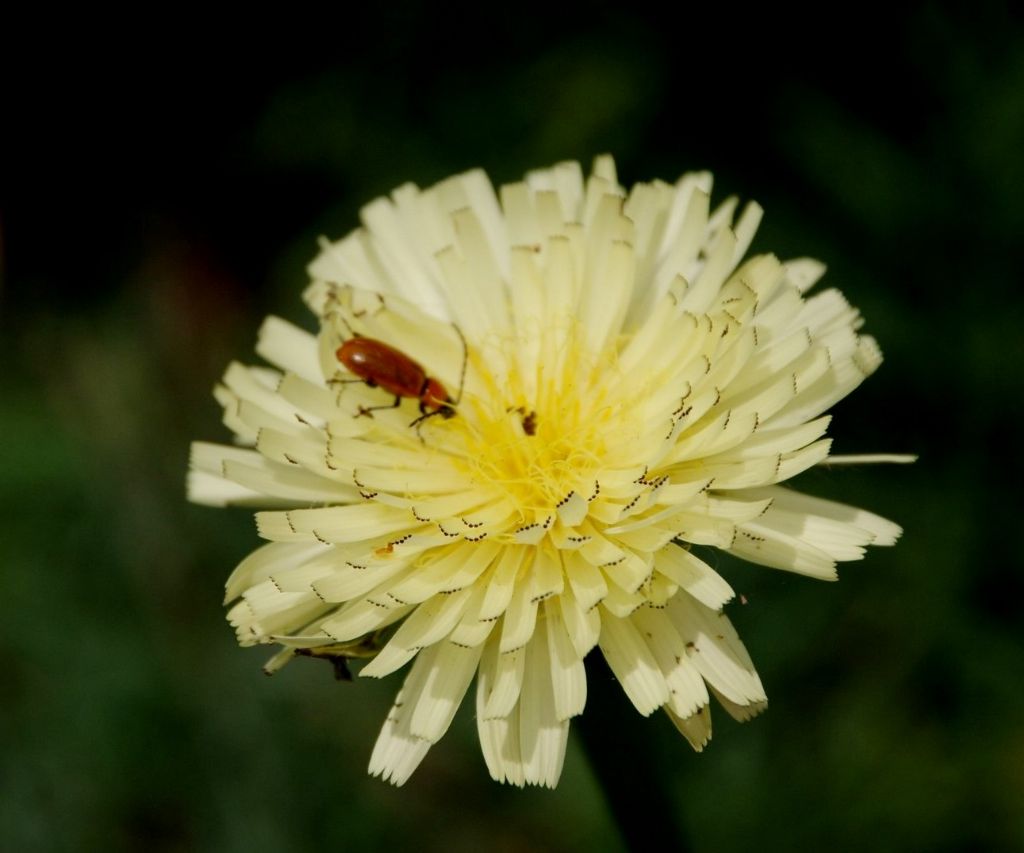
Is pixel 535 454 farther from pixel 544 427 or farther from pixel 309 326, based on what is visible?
pixel 309 326

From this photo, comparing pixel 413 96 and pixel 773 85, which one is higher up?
pixel 413 96

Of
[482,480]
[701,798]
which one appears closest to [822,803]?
[701,798]

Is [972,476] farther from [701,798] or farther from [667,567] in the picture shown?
[667,567]

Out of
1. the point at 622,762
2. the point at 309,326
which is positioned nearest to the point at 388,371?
the point at 622,762

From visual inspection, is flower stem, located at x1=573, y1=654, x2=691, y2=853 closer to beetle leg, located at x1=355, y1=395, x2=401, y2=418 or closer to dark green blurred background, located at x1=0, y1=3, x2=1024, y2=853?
dark green blurred background, located at x1=0, y1=3, x2=1024, y2=853

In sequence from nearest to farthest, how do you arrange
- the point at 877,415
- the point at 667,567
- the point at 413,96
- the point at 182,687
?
the point at 667,567, the point at 877,415, the point at 182,687, the point at 413,96
